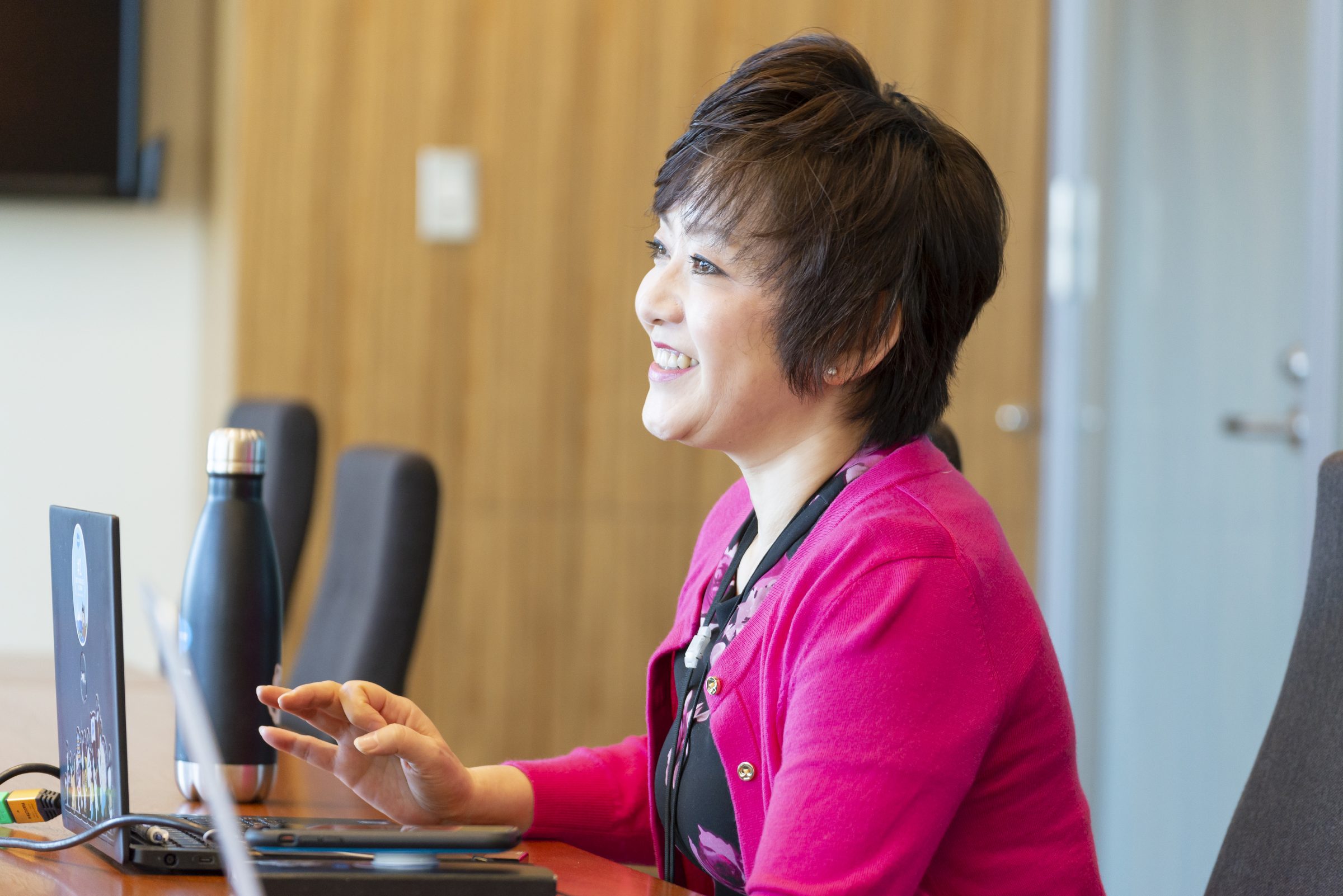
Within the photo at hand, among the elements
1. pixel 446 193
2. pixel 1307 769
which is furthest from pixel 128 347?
pixel 1307 769

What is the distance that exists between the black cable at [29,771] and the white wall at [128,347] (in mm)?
→ 2078

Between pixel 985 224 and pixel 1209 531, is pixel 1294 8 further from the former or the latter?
pixel 985 224

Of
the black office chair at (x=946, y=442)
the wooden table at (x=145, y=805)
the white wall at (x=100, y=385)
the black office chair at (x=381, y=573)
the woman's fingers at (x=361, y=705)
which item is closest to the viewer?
the wooden table at (x=145, y=805)

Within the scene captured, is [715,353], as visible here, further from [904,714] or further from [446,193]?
[446,193]

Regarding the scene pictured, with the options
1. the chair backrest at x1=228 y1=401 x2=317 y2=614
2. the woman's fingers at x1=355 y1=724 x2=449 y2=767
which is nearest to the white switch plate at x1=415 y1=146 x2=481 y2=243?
the chair backrest at x1=228 y1=401 x2=317 y2=614

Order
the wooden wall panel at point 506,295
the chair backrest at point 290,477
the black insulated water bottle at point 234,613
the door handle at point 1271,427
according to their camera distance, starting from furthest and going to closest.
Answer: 1. the wooden wall panel at point 506,295
2. the door handle at point 1271,427
3. the chair backrest at point 290,477
4. the black insulated water bottle at point 234,613

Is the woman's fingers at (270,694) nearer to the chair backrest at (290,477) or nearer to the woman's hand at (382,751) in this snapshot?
the woman's hand at (382,751)

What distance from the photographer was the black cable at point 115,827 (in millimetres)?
935

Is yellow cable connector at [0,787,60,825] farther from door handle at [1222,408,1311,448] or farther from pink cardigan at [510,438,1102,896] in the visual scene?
door handle at [1222,408,1311,448]

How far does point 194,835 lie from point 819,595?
0.43 m

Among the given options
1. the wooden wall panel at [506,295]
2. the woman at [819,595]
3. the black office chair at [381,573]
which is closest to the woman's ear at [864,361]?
the woman at [819,595]

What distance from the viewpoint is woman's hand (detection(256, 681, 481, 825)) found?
1.01 m

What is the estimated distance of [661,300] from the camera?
1.22m

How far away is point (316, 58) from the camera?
2941 millimetres
